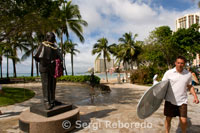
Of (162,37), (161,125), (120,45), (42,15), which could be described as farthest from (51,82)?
(120,45)

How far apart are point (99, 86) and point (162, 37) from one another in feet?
49.0

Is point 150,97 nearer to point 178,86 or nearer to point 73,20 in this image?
point 178,86

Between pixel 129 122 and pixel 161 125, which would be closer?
pixel 161 125

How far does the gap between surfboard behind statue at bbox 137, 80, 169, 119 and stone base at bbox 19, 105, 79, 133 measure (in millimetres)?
2016

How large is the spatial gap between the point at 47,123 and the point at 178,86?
130 inches

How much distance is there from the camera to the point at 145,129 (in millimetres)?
4004

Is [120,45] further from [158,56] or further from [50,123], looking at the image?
[50,123]

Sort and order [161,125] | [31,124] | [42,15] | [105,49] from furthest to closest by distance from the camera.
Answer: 1. [105,49]
2. [42,15]
3. [161,125]
4. [31,124]

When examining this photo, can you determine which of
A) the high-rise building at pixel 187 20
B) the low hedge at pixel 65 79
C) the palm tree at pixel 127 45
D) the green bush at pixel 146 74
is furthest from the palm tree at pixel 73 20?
the high-rise building at pixel 187 20

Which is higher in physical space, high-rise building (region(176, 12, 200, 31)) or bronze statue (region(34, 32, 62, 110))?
high-rise building (region(176, 12, 200, 31))

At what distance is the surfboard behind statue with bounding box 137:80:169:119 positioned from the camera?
2987 millimetres

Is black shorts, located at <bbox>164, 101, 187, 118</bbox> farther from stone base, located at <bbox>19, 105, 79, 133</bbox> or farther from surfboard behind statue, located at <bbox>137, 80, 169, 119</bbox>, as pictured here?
stone base, located at <bbox>19, 105, 79, 133</bbox>

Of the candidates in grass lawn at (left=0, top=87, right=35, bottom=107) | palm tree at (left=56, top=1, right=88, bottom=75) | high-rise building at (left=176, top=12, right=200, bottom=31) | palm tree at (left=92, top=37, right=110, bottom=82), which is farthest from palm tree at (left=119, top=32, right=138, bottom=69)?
high-rise building at (left=176, top=12, right=200, bottom=31)

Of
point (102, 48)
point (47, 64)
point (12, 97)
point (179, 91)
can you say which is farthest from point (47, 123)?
point (102, 48)
